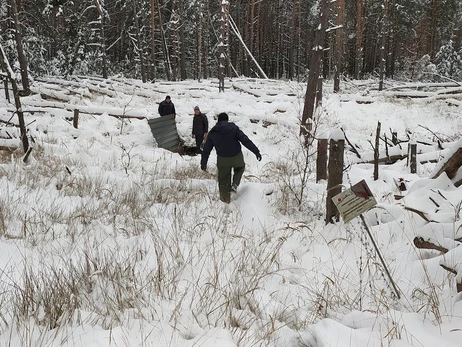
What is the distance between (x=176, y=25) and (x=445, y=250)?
93.3ft

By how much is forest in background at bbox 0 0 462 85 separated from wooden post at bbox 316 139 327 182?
15221 millimetres

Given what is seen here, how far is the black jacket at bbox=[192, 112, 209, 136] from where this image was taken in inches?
429

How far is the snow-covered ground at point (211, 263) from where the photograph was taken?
2.07 m

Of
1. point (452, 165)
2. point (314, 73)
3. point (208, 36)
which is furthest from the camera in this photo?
point (208, 36)

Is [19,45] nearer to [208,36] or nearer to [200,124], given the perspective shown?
[200,124]

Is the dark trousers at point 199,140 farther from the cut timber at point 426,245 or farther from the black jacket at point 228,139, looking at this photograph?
the cut timber at point 426,245

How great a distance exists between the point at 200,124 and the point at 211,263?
26.9 feet

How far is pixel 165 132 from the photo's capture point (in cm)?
1149

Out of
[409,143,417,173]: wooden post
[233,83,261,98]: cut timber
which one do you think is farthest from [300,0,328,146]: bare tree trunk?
[233,83,261,98]: cut timber

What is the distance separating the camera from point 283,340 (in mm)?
2074

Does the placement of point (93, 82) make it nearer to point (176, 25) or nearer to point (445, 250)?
point (176, 25)

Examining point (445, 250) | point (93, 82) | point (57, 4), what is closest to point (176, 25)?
point (57, 4)

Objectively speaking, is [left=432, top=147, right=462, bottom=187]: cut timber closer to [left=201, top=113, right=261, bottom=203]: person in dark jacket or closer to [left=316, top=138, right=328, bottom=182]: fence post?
[left=316, top=138, right=328, bottom=182]: fence post

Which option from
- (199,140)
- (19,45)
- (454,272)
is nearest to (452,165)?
(454,272)
